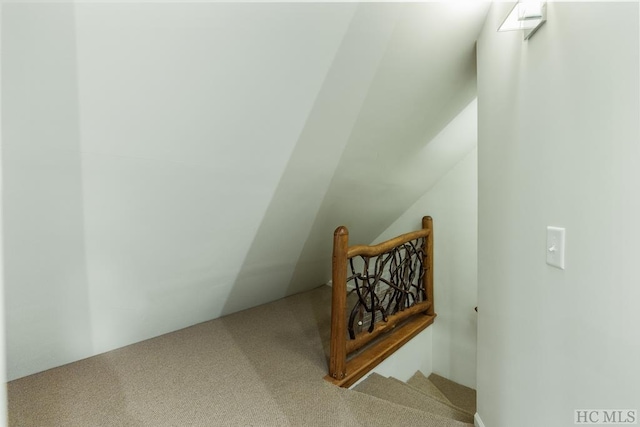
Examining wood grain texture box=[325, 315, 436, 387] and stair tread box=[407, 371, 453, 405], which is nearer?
wood grain texture box=[325, 315, 436, 387]

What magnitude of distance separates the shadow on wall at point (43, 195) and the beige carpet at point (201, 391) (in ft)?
0.88

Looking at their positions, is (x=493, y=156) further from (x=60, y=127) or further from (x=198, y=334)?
(x=198, y=334)

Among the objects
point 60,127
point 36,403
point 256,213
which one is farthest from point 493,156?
point 36,403

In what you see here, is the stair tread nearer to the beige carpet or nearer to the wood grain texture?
the wood grain texture

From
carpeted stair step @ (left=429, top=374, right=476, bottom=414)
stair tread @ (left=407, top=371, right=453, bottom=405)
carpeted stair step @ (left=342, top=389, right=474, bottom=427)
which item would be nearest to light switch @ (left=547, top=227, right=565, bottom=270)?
carpeted stair step @ (left=342, top=389, right=474, bottom=427)

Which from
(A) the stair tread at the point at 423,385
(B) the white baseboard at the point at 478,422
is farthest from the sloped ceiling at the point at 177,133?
(A) the stair tread at the point at 423,385

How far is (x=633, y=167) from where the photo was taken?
0.76m

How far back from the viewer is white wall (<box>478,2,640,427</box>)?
0.79m

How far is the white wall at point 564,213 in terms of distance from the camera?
79 cm

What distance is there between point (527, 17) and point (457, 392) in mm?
3471

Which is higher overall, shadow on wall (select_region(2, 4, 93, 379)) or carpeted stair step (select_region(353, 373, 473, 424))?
shadow on wall (select_region(2, 4, 93, 379))

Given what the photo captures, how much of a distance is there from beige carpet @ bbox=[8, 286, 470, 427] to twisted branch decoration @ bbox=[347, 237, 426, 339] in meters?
0.40

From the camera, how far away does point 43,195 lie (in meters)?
1.42

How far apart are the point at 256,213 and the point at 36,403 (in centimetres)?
145
